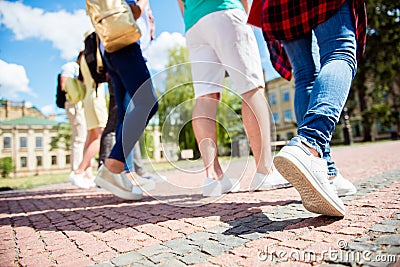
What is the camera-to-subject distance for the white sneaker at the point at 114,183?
6.97 ft

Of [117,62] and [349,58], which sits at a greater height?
[117,62]

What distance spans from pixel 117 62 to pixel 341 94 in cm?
163

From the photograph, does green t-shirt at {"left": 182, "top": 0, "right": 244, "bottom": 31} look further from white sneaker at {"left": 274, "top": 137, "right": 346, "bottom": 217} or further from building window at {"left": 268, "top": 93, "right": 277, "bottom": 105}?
building window at {"left": 268, "top": 93, "right": 277, "bottom": 105}

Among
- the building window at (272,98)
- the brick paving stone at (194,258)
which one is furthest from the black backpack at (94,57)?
the building window at (272,98)

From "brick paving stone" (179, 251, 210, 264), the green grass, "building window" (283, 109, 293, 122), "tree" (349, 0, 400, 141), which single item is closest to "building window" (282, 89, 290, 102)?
"building window" (283, 109, 293, 122)

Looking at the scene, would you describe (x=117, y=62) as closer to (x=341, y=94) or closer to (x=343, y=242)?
(x=341, y=94)

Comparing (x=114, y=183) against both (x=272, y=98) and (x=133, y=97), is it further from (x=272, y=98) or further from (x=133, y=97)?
(x=272, y=98)

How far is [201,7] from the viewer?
226 centimetres

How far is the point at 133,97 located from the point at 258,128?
99cm

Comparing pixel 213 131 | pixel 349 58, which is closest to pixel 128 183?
pixel 213 131

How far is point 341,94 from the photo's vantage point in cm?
136

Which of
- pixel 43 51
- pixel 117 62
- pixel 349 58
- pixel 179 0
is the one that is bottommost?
pixel 349 58

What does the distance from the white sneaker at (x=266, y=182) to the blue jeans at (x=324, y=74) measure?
596 mm

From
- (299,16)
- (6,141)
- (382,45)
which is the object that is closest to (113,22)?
(299,16)
